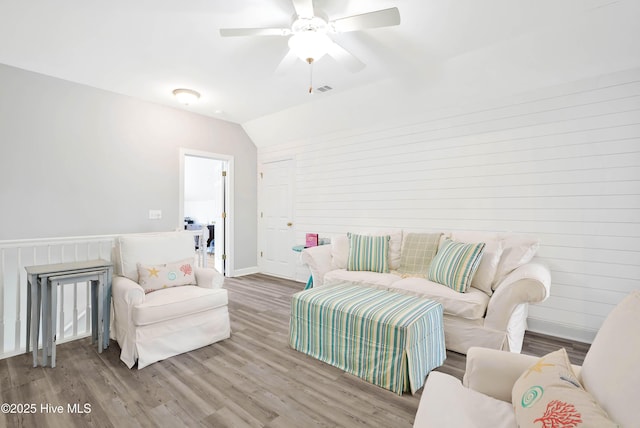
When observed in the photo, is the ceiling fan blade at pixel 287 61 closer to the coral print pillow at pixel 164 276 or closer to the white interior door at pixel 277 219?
the coral print pillow at pixel 164 276

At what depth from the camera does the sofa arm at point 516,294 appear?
221cm

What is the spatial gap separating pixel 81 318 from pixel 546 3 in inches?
212

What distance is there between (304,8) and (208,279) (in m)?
2.49

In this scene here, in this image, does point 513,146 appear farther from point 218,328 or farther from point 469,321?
point 218,328

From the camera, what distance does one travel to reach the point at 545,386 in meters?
1.01

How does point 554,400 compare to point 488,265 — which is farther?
point 488,265

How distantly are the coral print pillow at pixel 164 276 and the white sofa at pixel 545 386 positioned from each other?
245 centimetres

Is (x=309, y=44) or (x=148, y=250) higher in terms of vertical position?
(x=309, y=44)

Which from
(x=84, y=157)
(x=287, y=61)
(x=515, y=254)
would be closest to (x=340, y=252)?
(x=515, y=254)

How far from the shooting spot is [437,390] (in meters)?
1.24

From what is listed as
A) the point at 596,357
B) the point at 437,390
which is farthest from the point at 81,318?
the point at 596,357

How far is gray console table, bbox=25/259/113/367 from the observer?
234 centimetres

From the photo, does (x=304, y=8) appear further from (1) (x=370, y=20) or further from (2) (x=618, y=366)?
(2) (x=618, y=366)

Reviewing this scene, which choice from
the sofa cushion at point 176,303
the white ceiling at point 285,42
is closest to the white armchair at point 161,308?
the sofa cushion at point 176,303
